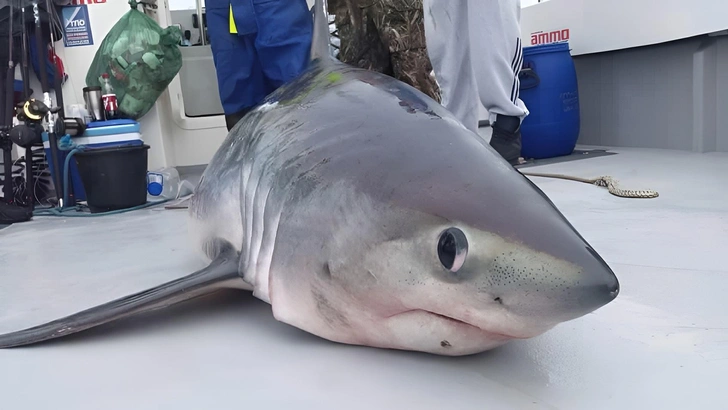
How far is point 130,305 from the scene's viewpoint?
121cm

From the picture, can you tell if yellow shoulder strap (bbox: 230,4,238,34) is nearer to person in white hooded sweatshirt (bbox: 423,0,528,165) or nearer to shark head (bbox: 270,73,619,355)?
person in white hooded sweatshirt (bbox: 423,0,528,165)

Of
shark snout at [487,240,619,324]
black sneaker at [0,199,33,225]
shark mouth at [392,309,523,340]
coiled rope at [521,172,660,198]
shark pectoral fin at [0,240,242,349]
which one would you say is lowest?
black sneaker at [0,199,33,225]

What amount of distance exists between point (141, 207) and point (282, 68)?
119 centimetres

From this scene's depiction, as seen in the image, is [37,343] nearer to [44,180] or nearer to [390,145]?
[390,145]

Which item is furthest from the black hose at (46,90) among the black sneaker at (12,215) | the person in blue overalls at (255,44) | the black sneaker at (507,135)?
the black sneaker at (507,135)

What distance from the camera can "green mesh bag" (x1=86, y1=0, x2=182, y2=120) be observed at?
164 inches

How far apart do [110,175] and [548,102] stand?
3007 millimetres

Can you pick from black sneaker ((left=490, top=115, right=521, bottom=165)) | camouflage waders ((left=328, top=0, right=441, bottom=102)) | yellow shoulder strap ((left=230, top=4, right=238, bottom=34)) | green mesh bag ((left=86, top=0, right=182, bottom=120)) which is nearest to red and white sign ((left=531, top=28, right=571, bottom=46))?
camouflage waders ((left=328, top=0, right=441, bottom=102))

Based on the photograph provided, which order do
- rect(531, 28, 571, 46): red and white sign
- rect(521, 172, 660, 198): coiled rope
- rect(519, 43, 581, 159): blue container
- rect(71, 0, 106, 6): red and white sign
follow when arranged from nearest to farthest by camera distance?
rect(521, 172, 660, 198): coiled rope < rect(71, 0, 106, 6): red and white sign < rect(519, 43, 581, 159): blue container < rect(531, 28, 571, 46): red and white sign

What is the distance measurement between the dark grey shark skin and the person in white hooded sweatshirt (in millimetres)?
2138

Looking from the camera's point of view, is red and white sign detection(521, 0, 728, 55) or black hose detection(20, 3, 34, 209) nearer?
black hose detection(20, 3, 34, 209)

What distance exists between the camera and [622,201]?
2.54 meters

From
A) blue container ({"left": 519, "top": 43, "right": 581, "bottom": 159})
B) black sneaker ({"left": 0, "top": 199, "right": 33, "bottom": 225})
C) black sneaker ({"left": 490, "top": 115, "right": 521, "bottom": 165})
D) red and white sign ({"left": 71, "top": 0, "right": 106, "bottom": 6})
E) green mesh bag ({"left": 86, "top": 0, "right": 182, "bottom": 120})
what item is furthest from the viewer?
blue container ({"left": 519, "top": 43, "right": 581, "bottom": 159})

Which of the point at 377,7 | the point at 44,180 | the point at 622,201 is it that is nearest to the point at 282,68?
the point at 377,7
